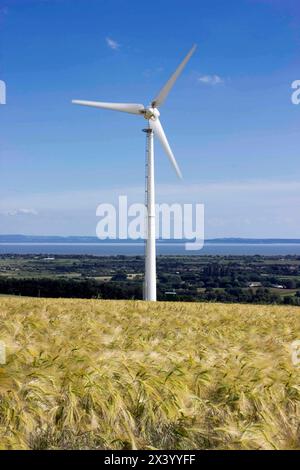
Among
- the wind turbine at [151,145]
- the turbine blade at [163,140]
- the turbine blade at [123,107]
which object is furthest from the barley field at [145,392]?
the turbine blade at [123,107]

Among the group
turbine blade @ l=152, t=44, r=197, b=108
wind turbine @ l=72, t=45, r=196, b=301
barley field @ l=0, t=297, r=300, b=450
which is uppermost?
turbine blade @ l=152, t=44, r=197, b=108

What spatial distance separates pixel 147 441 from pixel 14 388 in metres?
1.81

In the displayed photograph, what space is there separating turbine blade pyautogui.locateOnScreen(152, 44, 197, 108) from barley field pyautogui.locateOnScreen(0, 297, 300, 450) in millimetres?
27658

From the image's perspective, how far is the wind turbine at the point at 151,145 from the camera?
31.5m

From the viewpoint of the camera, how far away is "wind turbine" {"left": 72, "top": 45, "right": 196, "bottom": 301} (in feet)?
103

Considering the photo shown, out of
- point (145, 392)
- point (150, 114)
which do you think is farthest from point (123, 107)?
point (145, 392)

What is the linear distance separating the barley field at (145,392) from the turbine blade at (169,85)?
2766 centimetres

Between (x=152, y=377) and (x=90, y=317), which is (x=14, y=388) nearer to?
(x=152, y=377)

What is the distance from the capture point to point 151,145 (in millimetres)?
33281

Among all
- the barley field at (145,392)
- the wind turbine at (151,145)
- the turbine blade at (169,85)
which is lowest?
the barley field at (145,392)

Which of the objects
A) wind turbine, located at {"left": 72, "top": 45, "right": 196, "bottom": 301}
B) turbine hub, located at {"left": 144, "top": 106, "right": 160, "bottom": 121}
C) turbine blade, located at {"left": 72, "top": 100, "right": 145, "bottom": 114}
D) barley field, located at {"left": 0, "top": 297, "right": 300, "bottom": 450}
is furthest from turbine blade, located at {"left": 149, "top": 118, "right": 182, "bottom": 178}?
barley field, located at {"left": 0, "top": 297, "right": 300, "bottom": 450}

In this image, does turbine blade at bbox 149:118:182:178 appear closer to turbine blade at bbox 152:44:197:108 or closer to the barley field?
turbine blade at bbox 152:44:197:108

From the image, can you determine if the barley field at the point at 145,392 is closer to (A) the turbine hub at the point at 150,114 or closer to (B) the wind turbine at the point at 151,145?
(B) the wind turbine at the point at 151,145
